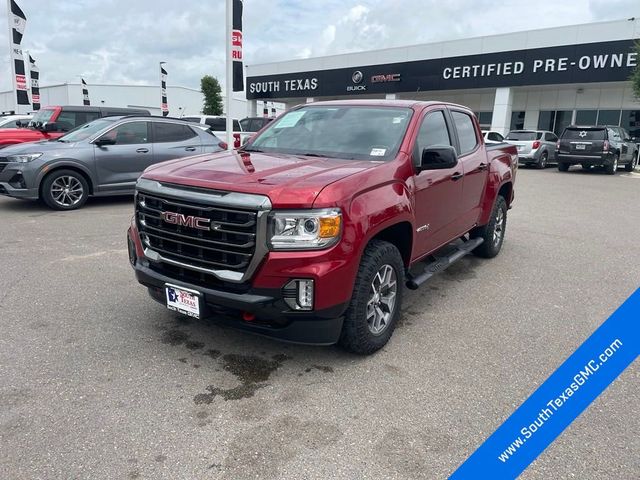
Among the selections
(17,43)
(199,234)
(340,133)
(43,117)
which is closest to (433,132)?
(340,133)

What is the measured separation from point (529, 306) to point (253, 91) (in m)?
38.3

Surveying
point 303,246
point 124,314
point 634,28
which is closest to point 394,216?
point 303,246

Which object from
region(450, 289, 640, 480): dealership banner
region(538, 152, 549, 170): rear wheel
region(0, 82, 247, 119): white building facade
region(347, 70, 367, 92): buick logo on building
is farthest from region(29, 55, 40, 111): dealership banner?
region(0, 82, 247, 119): white building facade

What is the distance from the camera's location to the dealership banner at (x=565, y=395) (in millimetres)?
1475

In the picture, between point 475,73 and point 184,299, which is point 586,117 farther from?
point 184,299

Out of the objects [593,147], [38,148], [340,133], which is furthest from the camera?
[593,147]

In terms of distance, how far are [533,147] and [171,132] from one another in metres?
15.3

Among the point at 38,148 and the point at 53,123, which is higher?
the point at 53,123

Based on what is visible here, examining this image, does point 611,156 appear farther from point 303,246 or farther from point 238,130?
point 303,246

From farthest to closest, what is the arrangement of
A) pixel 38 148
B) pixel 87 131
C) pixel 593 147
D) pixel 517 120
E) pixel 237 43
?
pixel 517 120, pixel 593 147, pixel 237 43, pixel 87 131, pixel 38 148

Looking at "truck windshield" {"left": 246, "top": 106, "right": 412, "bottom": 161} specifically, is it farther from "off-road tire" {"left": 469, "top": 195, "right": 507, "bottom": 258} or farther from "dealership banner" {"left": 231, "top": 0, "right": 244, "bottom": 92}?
"dealership banner" {"left": 231, "top": 0, "right": 244, "bottom": 92}

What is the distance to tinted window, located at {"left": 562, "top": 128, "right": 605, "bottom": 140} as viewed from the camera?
17.9 m

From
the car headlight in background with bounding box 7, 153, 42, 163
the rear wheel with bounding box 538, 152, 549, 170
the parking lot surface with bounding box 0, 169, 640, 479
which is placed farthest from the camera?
the rear wheel with bounding box 538, 152, 549, 170

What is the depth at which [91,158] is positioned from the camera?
8.82 meters
